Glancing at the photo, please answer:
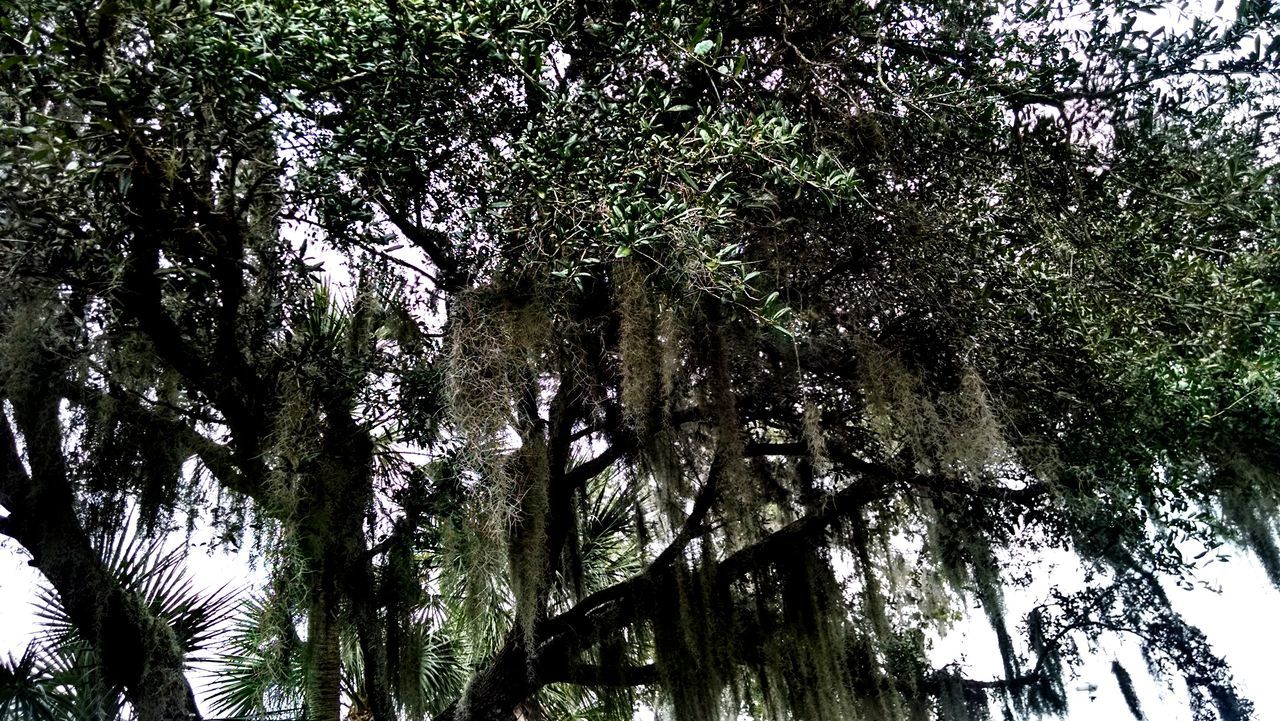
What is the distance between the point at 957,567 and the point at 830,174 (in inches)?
91.8

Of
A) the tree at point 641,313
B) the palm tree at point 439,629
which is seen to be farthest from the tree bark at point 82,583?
the palm tree at point 439,629

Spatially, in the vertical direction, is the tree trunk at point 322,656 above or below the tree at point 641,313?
below

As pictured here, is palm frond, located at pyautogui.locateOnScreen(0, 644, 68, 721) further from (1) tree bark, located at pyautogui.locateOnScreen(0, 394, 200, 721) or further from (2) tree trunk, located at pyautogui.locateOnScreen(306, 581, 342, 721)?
(2) tree trunk, located at pyautogui.locateOnScreen(306, 581, 342, 721)

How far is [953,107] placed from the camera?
12.4 ft

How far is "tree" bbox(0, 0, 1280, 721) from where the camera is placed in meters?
3.55

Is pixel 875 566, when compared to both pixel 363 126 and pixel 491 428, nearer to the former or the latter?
pixel 491 428

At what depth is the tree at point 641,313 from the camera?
11.6ft

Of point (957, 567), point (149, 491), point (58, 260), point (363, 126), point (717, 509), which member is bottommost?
point (957, 567)

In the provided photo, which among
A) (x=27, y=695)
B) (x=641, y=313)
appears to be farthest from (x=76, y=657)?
(x=641, y=313)

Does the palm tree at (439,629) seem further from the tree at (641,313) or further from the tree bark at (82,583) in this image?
the tree bark at (82,583)

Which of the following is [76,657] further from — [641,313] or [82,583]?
[641,313]

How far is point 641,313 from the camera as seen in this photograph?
3.57 m

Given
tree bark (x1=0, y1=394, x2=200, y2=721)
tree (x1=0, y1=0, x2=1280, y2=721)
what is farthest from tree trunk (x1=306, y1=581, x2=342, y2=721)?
tree bark (x1=0, y1=394, x2=200, y2=721)

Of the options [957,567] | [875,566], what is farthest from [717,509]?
[957,567]
